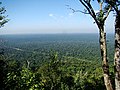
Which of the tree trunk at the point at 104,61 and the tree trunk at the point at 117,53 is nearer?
the tree trunk at the point at 117,53

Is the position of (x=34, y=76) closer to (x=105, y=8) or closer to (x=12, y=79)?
(x=12, y=79)

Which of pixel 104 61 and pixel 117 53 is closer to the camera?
pixel 117 53

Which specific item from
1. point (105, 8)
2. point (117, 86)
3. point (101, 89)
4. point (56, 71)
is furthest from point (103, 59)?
point (101, 89)

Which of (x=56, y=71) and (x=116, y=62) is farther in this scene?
(x=56, y=71)

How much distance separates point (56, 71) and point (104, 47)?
69.8 ft

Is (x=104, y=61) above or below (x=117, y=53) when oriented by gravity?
below

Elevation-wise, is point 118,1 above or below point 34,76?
above

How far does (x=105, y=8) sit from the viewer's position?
22.0 feet

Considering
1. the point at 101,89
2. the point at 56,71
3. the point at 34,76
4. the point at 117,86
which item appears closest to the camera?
the point at 117,86

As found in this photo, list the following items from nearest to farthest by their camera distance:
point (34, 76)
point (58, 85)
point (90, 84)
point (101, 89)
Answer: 1. point (34, 76)
2. point (58, 85)
3. point (101, 89)
4. point (90, 84)

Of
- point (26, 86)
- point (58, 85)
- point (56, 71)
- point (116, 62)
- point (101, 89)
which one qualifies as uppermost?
point (116, 62)

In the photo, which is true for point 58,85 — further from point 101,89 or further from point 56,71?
point 101,89

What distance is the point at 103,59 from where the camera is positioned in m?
6.31

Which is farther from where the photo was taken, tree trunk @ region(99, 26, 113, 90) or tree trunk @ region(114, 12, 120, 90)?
tree trunk @ region(99, 26, 113, 90)
